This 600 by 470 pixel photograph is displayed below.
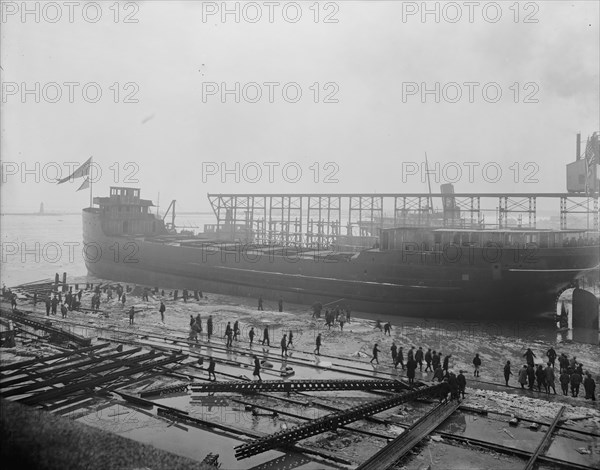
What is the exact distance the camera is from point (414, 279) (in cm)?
2473

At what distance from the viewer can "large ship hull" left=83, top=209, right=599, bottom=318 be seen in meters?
23.3

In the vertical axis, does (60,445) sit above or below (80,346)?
above

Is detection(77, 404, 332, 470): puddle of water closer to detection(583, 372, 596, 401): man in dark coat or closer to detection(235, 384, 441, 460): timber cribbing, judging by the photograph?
detection(235, 384, 441, 460): timber cribbing

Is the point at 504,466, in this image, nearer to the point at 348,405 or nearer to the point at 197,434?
the point at 348,405

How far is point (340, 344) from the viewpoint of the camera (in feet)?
61.0

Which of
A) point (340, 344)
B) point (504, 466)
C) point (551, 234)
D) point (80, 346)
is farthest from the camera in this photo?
point (551, 234)

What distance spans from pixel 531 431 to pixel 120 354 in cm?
1178

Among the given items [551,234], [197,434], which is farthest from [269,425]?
[551,234]

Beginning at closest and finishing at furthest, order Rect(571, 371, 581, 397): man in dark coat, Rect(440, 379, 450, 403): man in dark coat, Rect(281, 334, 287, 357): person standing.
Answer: Rect(440, 379, 450, 403): man in dark coat, Rect(571, 371, 581, 397): man in dark coat, Rect(281, 334, 287, 357): person standing

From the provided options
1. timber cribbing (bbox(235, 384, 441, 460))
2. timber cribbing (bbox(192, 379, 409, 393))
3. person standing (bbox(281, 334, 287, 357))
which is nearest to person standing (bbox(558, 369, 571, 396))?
timber cribbing (bbox(235, 384, 441, 460))

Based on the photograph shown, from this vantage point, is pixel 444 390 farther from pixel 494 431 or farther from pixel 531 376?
pixel 531 376

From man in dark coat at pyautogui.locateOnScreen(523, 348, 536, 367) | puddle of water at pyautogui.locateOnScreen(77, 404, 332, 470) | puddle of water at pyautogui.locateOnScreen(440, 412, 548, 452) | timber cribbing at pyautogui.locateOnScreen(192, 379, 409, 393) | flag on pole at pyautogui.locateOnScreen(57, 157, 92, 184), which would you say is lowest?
puddle of water at pyautogui.locateOnScreen(440, 412, 548, 452)

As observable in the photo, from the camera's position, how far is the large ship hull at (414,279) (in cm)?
2328

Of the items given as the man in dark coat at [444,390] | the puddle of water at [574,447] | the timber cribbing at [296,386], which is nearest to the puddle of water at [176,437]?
the timber cribbing at [296,386]
